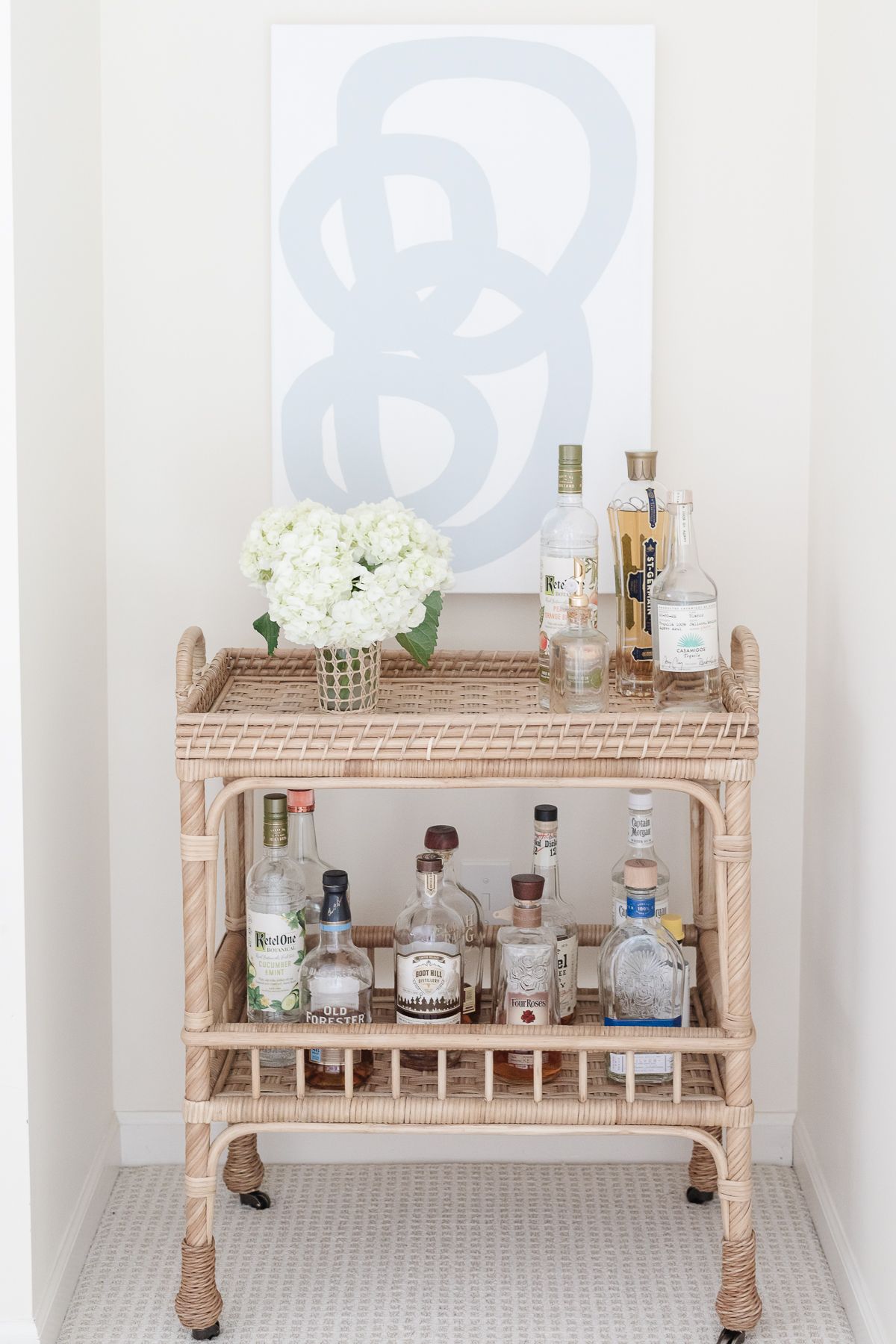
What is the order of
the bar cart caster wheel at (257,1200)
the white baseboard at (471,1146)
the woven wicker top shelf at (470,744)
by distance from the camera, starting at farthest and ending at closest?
the white baseboard at (471,1146), the bar cart caster wheel at (257,1200), the woven wicker top shelf at (470,744)

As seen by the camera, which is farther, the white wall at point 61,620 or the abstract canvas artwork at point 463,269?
the abstract canvas artwork at point 463,269

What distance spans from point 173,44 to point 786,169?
→ 0.89 meters

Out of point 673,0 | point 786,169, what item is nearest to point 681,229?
point 786,169

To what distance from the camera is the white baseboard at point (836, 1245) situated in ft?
5.31

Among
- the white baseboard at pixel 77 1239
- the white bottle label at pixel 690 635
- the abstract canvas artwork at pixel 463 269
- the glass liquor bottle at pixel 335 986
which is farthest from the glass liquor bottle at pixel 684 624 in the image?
the white baseboard at pixel 77 1239

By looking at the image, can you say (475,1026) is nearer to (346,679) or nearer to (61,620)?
(346,679)

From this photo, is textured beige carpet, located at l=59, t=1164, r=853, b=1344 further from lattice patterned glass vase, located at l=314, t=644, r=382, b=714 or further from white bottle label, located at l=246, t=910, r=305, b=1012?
lattice patterned glass vase, located at l=314, t=644, r=382, b=714

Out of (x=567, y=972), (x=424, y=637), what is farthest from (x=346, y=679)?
(x=567, y=972)

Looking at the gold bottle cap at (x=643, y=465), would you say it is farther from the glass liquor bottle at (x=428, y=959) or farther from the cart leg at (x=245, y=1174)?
the cart leg at (x=245, y=1174)

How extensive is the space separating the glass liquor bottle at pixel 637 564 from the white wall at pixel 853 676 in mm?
252

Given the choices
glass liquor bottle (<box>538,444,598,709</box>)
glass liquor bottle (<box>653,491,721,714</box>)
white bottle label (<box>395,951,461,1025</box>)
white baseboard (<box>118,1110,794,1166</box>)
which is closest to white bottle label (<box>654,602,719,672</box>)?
glass liquor bottle (<box>653,491,721,714</box>)

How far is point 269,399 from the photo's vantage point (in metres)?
1.95

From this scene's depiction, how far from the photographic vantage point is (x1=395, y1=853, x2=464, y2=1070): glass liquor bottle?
165cm

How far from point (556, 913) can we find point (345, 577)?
0.56 metres
